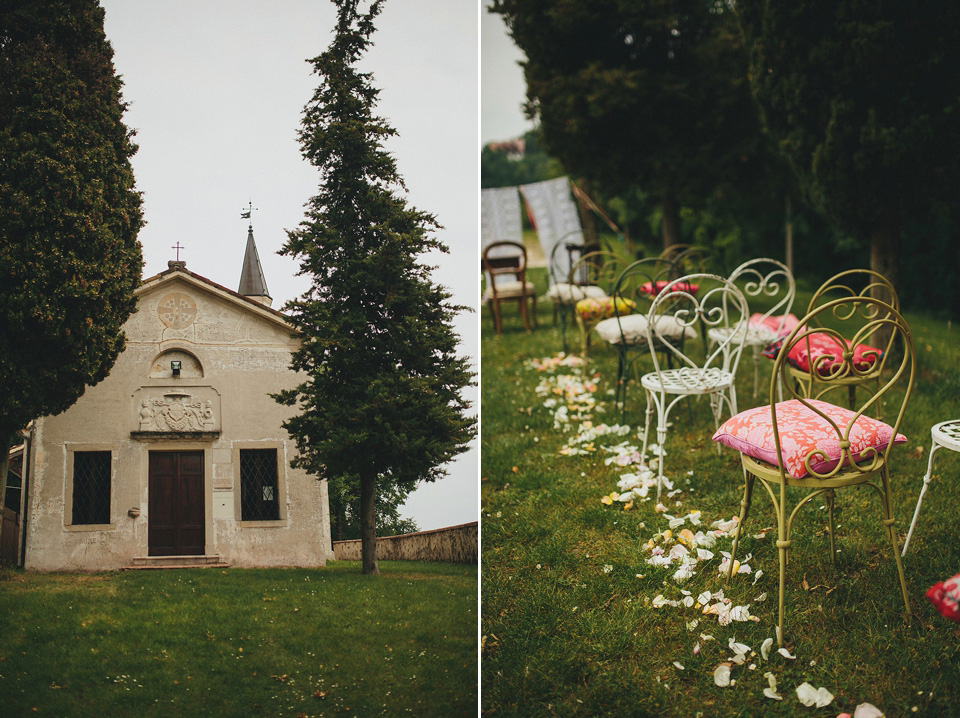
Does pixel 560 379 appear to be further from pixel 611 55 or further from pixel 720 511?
pixel 611 55

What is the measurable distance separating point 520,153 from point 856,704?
10753mm

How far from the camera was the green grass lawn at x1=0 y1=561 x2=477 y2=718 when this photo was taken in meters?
1.98

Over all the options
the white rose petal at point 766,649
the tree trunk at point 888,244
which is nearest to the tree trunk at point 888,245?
the tree trunk at point 888,244

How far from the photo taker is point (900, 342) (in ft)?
16.8

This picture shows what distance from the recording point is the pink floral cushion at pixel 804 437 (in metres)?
2.09

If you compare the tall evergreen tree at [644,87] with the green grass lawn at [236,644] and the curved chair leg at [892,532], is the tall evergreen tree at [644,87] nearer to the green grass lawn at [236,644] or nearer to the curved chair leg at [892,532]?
the curved chair leg at [892,532]

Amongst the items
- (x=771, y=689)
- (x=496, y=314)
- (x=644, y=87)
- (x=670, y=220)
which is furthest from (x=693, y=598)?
(x=670, y=220)

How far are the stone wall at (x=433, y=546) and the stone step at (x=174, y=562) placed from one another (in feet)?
1.45

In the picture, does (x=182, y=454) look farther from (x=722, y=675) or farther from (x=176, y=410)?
(x=722, y=675)

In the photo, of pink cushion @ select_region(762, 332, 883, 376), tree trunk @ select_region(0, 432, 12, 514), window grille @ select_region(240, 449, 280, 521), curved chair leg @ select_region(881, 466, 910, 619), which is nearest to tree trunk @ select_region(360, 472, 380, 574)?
window grille @ select_region(240, 449, 280, 521)

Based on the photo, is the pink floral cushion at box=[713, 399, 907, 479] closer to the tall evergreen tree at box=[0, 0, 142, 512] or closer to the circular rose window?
the circular rose window

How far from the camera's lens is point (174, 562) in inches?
83.7

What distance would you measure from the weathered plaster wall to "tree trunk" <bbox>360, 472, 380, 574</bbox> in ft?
0.41

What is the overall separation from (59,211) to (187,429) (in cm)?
79
